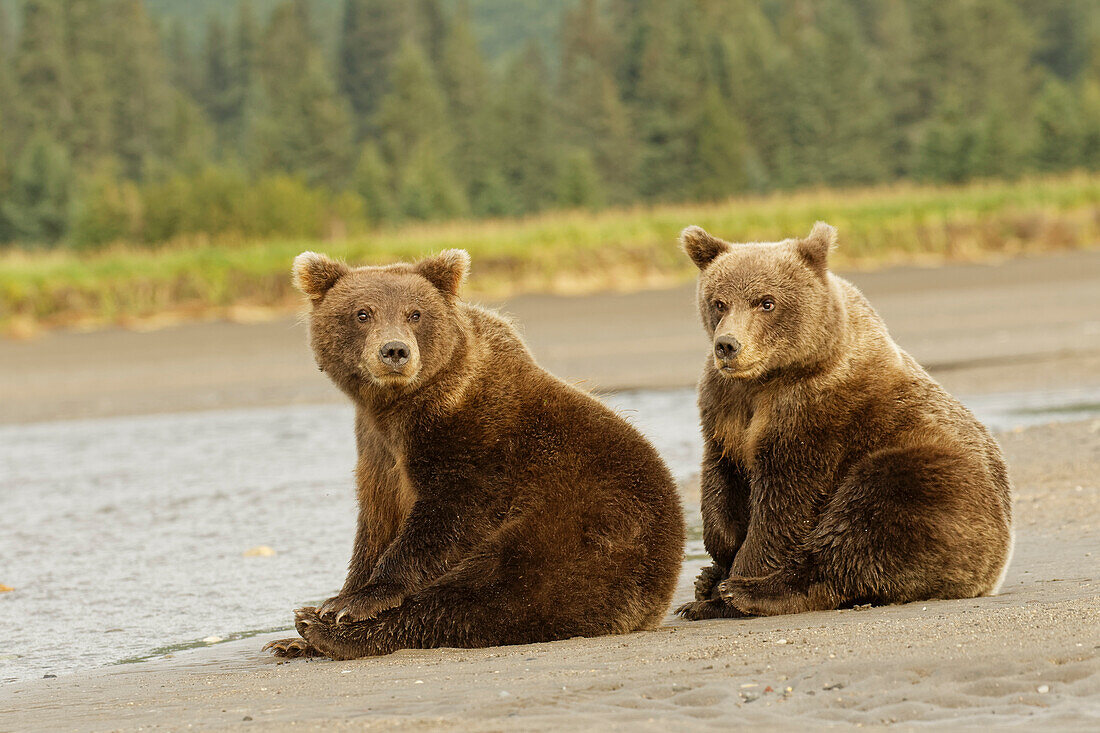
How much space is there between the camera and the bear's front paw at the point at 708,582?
20.8 feet

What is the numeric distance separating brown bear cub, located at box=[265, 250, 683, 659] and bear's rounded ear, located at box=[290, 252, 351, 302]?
0.03 metres

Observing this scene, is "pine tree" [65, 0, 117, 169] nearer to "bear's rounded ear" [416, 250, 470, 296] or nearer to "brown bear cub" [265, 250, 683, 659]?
"bear's rounded ear" [416, 250, 470, 296]

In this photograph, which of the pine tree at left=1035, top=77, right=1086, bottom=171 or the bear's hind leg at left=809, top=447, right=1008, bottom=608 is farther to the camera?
the pine tree at left=1035, top=77, right=1086, bottom=171

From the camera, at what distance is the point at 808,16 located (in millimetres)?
104250

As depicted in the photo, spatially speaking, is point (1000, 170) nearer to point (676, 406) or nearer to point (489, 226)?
point (489, 226)

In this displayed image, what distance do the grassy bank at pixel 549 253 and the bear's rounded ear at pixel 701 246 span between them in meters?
17.5

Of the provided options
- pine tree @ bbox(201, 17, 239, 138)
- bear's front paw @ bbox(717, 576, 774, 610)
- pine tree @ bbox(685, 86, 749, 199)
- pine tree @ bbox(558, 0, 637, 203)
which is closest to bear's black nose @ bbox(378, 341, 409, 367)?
bear's front paw @ bbox(717, 576, 774, 610)

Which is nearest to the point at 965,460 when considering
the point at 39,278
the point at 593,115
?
the point at 39,278

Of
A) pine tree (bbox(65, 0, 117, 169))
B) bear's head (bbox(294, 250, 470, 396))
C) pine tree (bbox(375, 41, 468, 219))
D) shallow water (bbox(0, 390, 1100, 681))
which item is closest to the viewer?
bear's head (bbox(294, 250, 470, 396))

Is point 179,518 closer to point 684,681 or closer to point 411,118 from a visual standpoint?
point 684,681

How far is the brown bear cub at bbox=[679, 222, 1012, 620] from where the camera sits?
5.79 metres

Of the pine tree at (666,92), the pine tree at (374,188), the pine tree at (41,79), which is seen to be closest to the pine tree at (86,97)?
the pine tree at (41,79)

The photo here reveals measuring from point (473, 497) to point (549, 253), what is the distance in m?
21.6

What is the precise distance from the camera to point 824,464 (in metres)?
5.91
